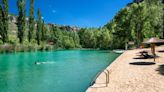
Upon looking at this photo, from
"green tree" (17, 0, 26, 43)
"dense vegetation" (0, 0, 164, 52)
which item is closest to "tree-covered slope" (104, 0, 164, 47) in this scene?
"dense vegetation" (0, 0, 164, 52)

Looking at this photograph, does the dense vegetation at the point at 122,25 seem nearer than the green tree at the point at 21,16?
Yes

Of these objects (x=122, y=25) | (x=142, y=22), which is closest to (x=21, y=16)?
(x=122, y=25)

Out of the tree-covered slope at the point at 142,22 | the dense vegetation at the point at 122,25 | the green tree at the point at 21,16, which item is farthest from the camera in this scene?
the green tree at the point at 21,16

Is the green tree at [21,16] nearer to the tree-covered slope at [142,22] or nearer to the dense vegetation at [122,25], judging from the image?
the dense vegetation at [122,25]

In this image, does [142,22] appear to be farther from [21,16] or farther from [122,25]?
[21,16]

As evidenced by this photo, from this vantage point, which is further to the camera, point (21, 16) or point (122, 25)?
point (122, 25)

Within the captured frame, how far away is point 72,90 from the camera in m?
13.2

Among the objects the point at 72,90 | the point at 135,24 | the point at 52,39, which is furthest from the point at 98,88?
the point at 52,39

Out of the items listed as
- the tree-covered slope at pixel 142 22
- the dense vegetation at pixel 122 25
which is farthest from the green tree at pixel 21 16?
the tree-covered slope at pixel 142 22

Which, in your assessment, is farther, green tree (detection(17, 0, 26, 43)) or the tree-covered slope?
green tree (detection(17, 0, 26, 43))

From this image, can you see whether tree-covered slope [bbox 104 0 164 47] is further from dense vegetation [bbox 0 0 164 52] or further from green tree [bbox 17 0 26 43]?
green tree [bbox 17 0 26 43]

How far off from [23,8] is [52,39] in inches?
2042

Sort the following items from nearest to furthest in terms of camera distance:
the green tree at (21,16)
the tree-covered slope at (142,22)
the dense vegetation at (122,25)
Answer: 1. the dense vegetation at (122,25)
2. the tree-covered slope at (142,22)
3. the green tree at (21,16)

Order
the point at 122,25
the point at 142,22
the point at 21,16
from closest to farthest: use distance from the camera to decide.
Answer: the point at 142,22 → the point at 21,16 → the point at 122,25
